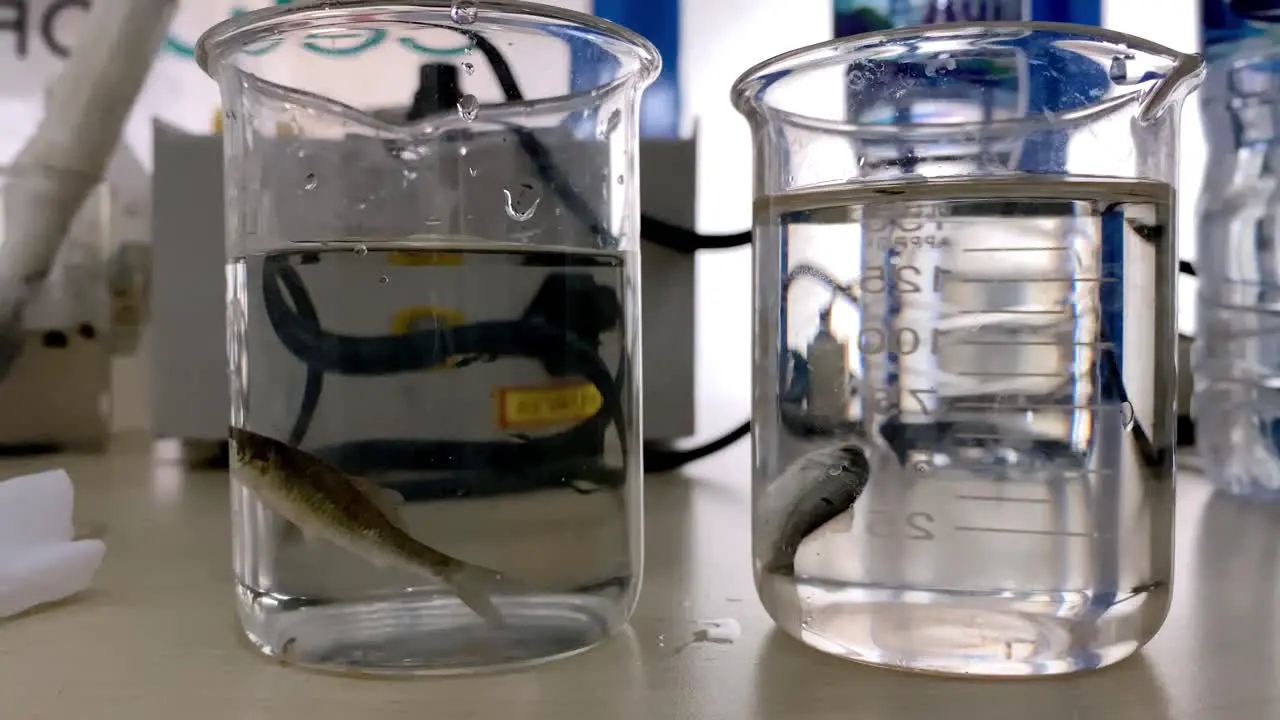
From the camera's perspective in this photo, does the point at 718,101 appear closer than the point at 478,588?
No

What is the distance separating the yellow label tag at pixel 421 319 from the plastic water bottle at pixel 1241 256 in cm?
79

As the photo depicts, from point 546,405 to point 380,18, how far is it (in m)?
0.20

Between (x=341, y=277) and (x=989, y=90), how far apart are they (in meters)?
0.35

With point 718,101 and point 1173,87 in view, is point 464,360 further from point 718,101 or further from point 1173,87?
point 718,101

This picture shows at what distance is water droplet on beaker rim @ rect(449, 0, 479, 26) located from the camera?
0.45m

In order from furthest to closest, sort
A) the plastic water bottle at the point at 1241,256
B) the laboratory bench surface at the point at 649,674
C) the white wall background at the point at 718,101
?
the white wall background at the point at 718,101
the plastic water bottle at the point at 1241,256
the laboratory bench surface at the point at 649,674

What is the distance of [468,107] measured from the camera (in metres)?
0.50

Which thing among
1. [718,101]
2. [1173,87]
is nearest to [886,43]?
[1173,87]

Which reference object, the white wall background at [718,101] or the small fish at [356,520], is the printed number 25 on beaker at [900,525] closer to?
the small fish at [356,520]

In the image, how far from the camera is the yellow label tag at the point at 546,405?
1.55 ft

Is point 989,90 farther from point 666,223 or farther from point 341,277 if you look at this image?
point 666,223

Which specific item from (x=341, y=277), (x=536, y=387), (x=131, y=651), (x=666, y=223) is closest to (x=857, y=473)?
(x=536, y=387)

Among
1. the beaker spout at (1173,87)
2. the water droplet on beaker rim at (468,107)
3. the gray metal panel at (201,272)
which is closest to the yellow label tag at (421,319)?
the water droplet on beaker rim at (468,107)

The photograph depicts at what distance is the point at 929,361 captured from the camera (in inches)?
18.1
